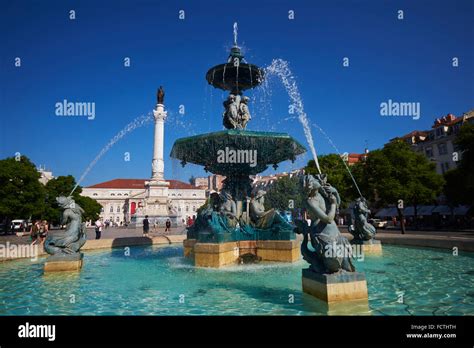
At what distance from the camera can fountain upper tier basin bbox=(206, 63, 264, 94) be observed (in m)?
13.7

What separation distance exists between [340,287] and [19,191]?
39.7 m

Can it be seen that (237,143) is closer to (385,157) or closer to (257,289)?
(257,289)

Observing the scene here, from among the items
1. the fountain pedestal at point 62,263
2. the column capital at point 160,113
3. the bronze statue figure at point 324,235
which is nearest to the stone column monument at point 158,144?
the column capital at point 160,113

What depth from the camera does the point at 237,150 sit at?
1216cm

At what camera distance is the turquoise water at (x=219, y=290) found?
221 inches

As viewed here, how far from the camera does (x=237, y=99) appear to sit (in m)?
14.4

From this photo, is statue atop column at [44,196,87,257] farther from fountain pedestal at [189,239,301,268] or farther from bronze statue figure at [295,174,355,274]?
bronze statue figure at [295,174,355,274]

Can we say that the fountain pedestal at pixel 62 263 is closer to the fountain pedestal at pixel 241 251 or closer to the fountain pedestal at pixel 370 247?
the fountain pedestal at pixel 241 251

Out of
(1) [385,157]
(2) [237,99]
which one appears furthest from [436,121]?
(2) [237,99]

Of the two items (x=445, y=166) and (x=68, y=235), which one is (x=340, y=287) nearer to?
(x=68, y=235)

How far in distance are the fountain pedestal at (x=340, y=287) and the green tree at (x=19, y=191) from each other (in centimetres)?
3709

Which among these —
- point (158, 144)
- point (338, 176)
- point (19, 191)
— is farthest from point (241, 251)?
point (158, 144)

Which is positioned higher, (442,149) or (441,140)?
(441,140)
